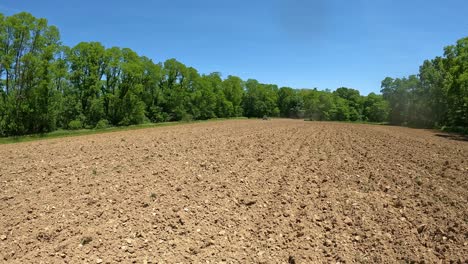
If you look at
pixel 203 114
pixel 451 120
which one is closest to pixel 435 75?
pixel 451 120

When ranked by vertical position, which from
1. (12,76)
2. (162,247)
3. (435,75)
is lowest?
(162,247)

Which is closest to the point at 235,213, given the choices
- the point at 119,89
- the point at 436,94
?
the point at 119,89

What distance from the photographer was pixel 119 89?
5894 centimetres

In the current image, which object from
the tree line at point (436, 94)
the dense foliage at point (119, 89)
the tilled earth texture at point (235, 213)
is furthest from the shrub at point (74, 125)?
the tree line at point (436, 94)

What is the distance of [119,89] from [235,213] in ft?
184

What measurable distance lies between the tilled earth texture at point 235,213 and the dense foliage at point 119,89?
29358mm

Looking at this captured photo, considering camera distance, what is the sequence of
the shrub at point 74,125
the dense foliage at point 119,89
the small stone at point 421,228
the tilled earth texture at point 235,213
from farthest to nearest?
1. the shrub at point 74,125
2. the dense foliage at point 119,89
3. the small stone at point 421,228
4. the tilled earth texture at point 235,213

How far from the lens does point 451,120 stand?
5991 cm

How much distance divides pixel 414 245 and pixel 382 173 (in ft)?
21.7

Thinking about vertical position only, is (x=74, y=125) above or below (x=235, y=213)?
above

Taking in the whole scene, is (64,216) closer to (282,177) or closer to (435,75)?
(282,177)

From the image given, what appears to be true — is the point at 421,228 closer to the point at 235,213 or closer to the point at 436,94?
the point at 235,213

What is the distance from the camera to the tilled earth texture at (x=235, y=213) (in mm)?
6727

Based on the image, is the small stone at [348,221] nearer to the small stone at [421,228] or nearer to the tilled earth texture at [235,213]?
the tilled earth texture at [235,213]
